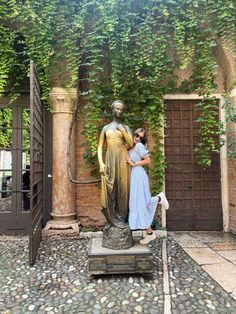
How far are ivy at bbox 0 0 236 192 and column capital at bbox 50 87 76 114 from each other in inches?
4.8

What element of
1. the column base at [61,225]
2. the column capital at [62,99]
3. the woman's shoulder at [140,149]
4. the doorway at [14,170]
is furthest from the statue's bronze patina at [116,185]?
the doorway at [14,170]

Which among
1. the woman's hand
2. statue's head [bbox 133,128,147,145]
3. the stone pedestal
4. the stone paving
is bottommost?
the stone paving

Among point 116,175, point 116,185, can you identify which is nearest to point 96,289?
point 116,185

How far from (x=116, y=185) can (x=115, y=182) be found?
0.05 meters

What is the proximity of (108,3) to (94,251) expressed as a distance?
13.7ft

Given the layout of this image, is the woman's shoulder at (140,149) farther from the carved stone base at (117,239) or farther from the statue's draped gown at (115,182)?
the carved stone base at (117,239)

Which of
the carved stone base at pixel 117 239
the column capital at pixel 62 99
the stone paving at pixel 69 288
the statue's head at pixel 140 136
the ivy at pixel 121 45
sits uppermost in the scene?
the ivy at pixel 121 45

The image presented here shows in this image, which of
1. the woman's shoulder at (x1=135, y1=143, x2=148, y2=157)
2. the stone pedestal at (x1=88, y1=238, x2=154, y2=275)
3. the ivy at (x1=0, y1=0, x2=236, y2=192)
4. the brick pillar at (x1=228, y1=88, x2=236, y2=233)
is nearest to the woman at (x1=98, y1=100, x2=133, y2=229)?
the woman's shoulder at (x1=135, y1=143, x2=148, y2=157)

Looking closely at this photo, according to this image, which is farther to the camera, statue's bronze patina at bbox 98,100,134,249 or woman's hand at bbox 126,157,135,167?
woman's hand at bbox 126,157,135,167

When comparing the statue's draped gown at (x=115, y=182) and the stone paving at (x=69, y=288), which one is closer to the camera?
the stone paving at (x=69, y=288)

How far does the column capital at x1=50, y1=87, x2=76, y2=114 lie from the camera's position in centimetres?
533

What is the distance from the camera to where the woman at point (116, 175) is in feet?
12.2

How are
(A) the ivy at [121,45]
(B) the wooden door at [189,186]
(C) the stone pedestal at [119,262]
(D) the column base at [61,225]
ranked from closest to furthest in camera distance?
(C) the stone pedestal at [119,262]
(A) the ivy at [121,45]
(D) the column base at [61,225]
(B) the wooden door at [189,186]

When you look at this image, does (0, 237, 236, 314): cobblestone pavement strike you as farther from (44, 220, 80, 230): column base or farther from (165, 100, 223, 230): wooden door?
(165, 100, 223, 230): wooden door
